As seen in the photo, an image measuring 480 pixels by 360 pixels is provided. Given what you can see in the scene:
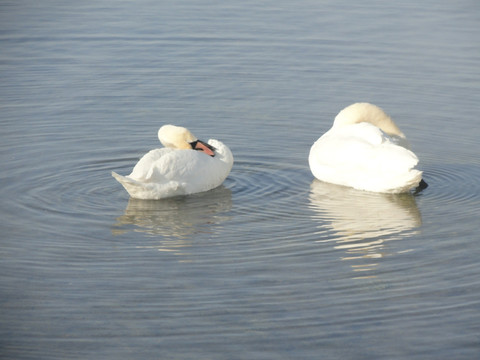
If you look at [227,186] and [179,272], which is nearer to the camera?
[179,272]

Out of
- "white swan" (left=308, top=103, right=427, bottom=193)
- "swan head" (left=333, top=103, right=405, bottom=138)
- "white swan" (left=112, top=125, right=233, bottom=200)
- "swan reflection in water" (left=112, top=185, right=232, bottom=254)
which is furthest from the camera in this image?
"swan head" (left=333, top=103, right=405, bottom=138)

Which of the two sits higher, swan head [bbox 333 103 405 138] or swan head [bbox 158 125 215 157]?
swan head [bbox 333 103 405 138]

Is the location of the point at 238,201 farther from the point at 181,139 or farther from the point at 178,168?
the point at 181,139

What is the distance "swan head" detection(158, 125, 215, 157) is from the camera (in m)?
11.2

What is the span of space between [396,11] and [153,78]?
21.9ft

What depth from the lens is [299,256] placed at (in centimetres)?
860

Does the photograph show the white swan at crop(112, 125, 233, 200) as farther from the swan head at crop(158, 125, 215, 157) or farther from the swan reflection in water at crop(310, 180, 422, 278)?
the swan reflection in water at crop(310, 180, 422, 278)

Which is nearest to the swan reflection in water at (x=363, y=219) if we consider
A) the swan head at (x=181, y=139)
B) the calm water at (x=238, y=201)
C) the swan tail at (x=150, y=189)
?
the calm water at (x=238, y=201)

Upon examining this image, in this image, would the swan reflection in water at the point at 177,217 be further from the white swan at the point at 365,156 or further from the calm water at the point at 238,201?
the white swan at the point at 365,156

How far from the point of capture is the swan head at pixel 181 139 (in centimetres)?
1116

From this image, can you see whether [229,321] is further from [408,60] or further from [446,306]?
[408,60]

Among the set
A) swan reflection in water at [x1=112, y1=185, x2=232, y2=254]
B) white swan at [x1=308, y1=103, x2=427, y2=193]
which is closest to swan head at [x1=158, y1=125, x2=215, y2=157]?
swan reflection in water at [x1=112, y1=185, x2=232, y2=254]

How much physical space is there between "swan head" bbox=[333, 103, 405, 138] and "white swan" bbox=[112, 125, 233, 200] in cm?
172

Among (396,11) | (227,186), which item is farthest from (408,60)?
(227,186)
